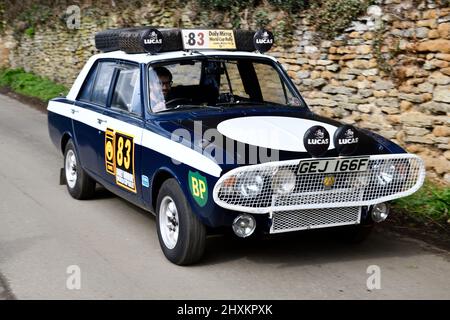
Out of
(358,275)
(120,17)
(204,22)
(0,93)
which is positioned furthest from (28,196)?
(0,93)

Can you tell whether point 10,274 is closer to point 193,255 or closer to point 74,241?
point 74,241

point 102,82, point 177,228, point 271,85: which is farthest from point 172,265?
point 102,82

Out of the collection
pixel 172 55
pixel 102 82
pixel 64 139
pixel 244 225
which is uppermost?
pixel 172 55

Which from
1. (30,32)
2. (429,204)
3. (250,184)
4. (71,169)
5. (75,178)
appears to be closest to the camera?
(250,184)

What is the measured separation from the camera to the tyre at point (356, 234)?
6172 millimetres

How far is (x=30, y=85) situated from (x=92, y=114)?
46.6ft

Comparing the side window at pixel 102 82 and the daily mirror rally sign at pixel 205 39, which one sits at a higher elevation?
the daily mirror rally sign at pixel 205 39

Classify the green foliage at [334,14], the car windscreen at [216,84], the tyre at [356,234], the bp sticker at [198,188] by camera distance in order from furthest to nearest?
the green foliage at [334,14] < the car windscreen at [216,84] < the tyre at [356,234] < the bp sticker at [198,188]

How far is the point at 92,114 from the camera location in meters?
7.27

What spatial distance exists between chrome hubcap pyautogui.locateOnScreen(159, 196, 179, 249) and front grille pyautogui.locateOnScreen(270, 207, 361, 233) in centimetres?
92
